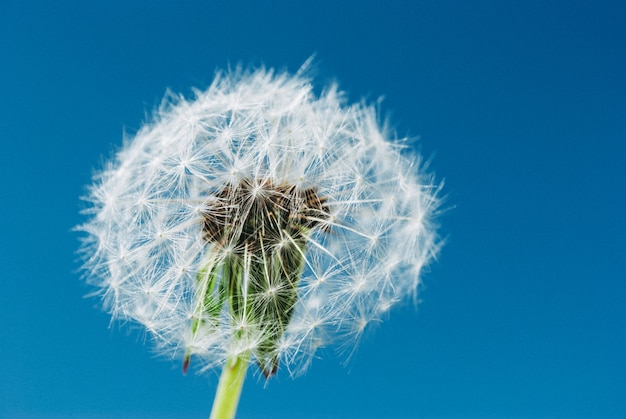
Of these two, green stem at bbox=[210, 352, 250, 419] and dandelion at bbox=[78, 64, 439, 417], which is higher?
dandelion at bbox=[78, 64, 439, 417]

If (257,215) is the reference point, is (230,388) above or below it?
below

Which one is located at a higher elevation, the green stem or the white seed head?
the white seed head

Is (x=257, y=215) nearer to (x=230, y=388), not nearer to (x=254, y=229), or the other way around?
(x=254, y=229)

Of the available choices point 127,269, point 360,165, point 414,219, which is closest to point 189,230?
point 127,269

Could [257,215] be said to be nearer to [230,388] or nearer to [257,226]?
[257,226]

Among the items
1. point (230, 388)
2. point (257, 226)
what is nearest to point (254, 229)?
point (257, 226)
